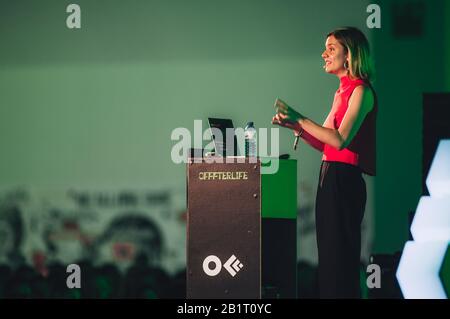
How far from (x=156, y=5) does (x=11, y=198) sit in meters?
1.78

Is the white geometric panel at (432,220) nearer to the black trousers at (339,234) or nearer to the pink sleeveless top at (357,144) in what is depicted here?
the pink sleeveless top at (357,144)

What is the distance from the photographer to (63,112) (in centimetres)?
578

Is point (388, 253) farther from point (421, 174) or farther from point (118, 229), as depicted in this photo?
point (118, 229)

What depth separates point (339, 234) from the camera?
3955mm

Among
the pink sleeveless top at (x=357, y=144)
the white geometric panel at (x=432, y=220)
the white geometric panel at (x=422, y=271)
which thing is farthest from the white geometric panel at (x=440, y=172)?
the pink sleeveless top at (x=357, y=144)

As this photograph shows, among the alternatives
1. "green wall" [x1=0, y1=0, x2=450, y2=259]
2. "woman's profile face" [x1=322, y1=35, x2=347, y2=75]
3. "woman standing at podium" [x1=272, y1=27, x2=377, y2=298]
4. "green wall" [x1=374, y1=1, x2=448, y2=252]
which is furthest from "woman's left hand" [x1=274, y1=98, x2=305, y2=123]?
"green wall" [x1=374, y1=1, x2=448, y2=252]

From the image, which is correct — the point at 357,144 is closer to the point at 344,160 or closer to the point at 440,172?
the point at 344,160

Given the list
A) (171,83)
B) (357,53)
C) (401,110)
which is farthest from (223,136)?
(401,110)

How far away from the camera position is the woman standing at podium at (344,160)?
156 inches

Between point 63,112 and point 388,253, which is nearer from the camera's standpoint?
point 388,253

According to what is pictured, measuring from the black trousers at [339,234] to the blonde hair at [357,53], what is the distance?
0.57m

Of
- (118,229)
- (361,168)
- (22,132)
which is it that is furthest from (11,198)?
(361,168)

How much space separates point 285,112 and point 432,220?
165cm

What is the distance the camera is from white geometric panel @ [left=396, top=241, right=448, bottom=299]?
5.05 metres
